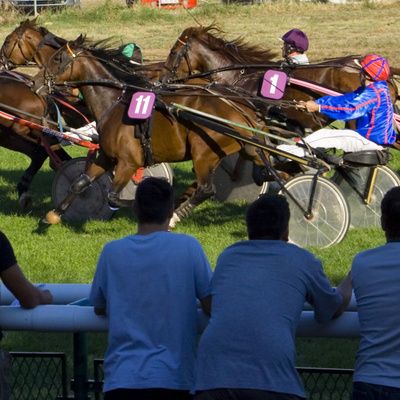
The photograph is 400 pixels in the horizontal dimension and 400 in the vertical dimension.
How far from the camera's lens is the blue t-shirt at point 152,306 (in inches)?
179

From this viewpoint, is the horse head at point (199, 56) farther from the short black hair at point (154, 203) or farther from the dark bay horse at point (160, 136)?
the short black hair at point (154, 203)

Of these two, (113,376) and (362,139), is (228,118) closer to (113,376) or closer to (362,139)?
(362,139)

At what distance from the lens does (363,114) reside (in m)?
11.0

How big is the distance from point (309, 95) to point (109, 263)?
8.53m

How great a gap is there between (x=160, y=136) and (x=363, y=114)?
76.2 inches

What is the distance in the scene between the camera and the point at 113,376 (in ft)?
15.0

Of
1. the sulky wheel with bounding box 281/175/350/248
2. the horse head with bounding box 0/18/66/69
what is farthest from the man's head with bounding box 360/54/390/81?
the horse head with bounding box 0/18/66/69

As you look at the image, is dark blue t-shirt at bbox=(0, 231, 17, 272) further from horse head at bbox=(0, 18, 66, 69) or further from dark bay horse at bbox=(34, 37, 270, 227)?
horse head at bbox=(0, 18, 66, 69)

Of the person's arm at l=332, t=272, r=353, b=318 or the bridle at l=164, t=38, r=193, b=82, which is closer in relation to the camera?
the person's arm at l=332, t=272, r=353, b=318

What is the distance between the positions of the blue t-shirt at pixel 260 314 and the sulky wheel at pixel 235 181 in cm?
860

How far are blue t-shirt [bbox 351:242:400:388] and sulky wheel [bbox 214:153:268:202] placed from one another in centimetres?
860

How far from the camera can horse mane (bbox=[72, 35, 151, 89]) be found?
38.3ft

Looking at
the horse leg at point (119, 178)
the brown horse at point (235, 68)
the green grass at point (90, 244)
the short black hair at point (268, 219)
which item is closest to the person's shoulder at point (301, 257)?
the short black hair at point (268, 219)

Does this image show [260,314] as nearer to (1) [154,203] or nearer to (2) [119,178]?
(1) [154,203]
